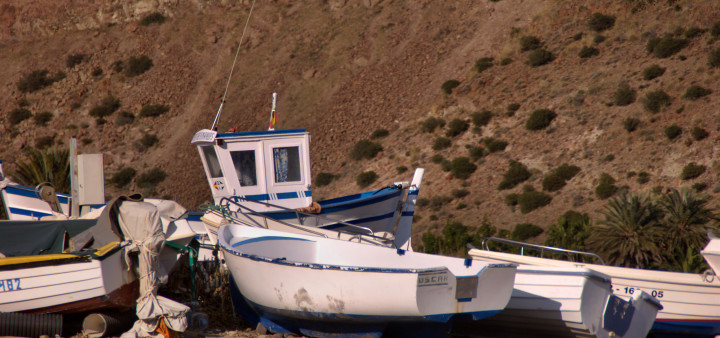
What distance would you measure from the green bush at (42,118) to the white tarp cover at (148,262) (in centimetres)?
3916

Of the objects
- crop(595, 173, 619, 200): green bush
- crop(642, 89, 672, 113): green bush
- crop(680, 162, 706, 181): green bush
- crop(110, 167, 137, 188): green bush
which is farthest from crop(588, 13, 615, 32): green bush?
crop(110, 167, 137, 188): green bush

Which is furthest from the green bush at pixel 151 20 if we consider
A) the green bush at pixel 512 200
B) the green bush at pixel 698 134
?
the green bush at pixel 698 134

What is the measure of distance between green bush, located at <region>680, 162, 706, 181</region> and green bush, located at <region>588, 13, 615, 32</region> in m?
13.0

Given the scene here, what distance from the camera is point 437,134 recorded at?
127 ft

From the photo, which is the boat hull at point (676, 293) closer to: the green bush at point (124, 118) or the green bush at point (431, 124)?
the green bush at point (431, 124)

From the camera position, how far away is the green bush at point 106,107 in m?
44.6

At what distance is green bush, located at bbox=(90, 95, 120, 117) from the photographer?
44625 mm

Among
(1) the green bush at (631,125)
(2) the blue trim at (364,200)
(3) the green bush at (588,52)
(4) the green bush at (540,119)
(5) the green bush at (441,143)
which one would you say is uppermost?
(3) the green bush at (588,52)

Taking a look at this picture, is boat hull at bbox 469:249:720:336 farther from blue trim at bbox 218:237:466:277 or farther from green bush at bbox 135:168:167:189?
green bush at bbox 135:168:167:189

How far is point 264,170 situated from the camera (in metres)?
14.6

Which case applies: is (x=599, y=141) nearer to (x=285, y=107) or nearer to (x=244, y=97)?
(x=285, y=107)

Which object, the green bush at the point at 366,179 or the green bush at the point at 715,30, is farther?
the green bush at the point at 366,179

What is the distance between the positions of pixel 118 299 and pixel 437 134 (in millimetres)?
30928

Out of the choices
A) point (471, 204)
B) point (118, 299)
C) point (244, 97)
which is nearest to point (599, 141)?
point (471, 204)
